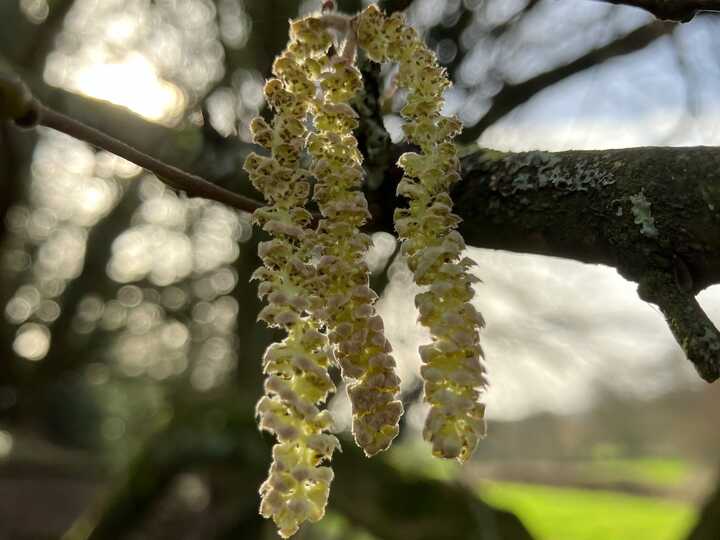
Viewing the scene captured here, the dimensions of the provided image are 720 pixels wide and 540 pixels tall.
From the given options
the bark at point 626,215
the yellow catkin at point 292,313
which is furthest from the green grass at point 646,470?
the yellow catkin at point 292,313

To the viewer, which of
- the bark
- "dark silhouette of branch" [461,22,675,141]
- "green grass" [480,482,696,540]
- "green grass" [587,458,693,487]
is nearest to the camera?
the bark

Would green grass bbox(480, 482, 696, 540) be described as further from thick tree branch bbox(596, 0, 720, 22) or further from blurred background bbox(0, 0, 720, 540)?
thick tree branch bbox(596, 0, 720, 22)

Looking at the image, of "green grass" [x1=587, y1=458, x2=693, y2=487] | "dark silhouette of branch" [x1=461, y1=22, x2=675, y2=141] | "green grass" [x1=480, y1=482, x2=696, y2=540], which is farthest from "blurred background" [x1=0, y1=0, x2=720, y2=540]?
"green grass" [x1=587, y1=458, x2=693, y2=487]

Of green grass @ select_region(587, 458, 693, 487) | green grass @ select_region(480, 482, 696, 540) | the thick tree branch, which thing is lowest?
green grass @ select_region(587, 458, 693, 487)

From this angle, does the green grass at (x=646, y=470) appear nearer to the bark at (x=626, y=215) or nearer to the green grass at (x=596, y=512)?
the green grass at (x=596, y=512)

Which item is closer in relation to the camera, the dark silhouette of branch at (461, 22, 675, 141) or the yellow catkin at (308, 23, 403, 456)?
the yellow catkin at (308, 23, 403, 456)

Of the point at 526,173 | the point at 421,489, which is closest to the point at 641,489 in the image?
the point at 421,489

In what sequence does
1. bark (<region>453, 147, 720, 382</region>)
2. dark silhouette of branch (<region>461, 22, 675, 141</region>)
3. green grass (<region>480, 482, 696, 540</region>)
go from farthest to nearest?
green grass (<region>480, 482, 696, 540</region>) → dark silhouette of branch (<region>461, 22, 675, 141</region>) → bark (<region>453, 147, 720, 382</region>)

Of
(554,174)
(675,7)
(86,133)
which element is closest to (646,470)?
(554,174)
